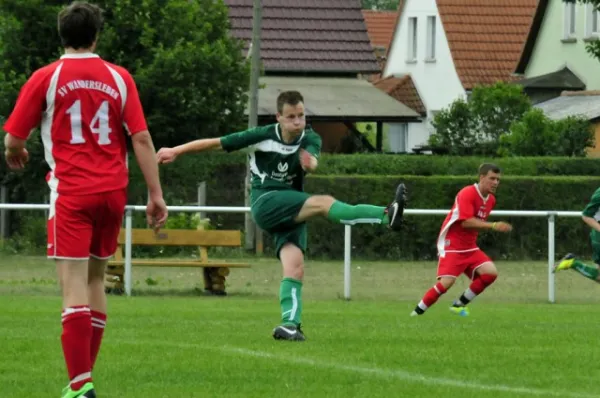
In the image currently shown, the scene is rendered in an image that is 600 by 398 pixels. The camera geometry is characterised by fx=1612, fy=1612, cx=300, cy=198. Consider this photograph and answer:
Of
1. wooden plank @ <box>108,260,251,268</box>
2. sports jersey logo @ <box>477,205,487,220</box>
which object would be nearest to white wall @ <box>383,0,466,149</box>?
wooden plank @ <box>108,260,251,268</box>

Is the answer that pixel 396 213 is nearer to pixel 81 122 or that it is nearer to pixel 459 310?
pixel 81 122

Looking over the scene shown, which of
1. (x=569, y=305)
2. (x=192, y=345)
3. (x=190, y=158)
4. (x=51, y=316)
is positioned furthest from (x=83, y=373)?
(x=190, y=158)

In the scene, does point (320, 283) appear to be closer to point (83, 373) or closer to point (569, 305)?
point (569, 305)

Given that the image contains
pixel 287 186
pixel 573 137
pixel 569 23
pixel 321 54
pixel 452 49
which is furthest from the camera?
pixel 452 49

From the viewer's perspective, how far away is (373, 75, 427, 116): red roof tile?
2285 inches

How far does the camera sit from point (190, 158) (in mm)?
30516

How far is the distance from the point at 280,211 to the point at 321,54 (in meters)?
37.3

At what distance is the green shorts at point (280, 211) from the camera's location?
38.8 ft

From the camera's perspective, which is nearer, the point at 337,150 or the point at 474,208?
the point at 474,208

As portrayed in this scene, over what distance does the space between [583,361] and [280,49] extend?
3908 cm

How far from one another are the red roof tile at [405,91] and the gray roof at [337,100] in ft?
27.3

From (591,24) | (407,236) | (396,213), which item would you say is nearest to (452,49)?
(591,24)

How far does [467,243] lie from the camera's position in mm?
16734

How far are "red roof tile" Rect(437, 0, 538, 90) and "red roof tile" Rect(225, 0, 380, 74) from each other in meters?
8.11
